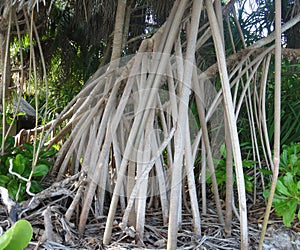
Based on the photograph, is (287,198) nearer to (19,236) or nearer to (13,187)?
(19,236)

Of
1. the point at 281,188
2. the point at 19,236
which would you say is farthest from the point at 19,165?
the point at 281,188

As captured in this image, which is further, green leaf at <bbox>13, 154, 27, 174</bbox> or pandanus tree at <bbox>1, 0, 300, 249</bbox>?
green leaf at <bbox>13, 154, 27, 174</bbox>

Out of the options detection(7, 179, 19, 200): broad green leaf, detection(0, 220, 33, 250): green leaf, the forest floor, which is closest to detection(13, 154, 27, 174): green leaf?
detection(7, 179, 19, 200): broad green leaf

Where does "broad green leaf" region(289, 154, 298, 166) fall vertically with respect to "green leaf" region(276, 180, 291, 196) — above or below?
above

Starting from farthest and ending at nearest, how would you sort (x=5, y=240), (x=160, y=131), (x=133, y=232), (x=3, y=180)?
(x=160, y=131), (x=3, y=180), (x=133, y=232), (x=5, y=240)

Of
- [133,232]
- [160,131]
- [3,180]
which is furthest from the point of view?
[160,131]

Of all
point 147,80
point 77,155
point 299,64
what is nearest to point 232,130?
point 147,80

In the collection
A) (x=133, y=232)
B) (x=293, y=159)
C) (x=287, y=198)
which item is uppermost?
(x=293, y=159)

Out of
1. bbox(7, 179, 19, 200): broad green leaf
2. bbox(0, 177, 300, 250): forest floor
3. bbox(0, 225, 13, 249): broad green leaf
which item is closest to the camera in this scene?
bbox(0, 225, 13, 249): broad green leaf

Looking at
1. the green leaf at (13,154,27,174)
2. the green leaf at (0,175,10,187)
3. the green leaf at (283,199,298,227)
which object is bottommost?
the green leaf at (283,199,298,227)

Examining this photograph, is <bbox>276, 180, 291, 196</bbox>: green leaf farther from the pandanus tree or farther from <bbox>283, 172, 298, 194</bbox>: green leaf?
the pandanus tree

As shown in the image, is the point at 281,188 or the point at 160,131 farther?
the point at 160,131

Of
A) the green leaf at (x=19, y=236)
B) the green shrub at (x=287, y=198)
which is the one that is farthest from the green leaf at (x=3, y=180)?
the green shrub at (x=287, y=198)

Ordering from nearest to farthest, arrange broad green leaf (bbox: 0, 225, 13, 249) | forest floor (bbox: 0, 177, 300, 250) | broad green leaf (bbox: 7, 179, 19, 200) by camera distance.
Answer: broad green leaf (bbox: 0, 225, 13, 249) < forest floor (bbox: 0, 177, 300, 250) < broad green leaf (bbox: 7, 179, 19, 200)
